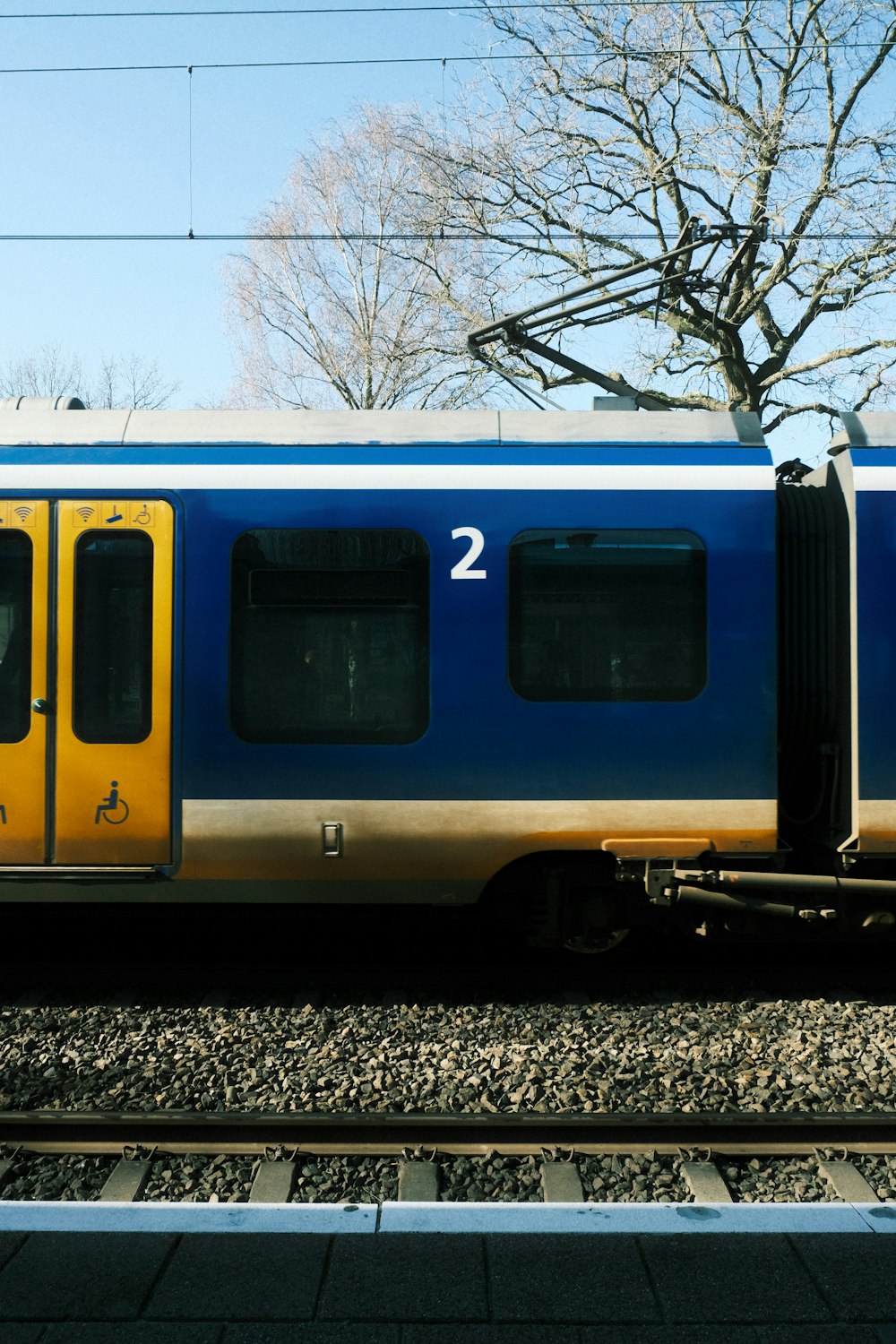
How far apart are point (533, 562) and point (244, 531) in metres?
1.53

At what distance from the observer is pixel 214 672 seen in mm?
5855

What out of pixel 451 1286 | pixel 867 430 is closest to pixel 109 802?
pixel 451 1286

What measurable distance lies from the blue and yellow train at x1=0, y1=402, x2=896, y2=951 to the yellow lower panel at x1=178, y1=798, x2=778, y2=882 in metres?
0.01

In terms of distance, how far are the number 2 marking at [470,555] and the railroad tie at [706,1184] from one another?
9.78 feet

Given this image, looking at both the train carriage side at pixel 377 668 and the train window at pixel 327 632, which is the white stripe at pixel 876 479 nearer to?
the train carriage side at pixel 377 668

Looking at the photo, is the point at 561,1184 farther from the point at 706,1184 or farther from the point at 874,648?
the point at 874,648

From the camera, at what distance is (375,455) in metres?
5.98

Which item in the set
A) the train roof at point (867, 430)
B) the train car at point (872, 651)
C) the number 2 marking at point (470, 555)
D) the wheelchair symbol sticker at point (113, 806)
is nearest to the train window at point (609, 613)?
the number 2 marking at point (470, 555)

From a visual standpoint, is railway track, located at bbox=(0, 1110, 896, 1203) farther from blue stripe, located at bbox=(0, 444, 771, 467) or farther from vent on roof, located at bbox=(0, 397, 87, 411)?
vent on roof, located at bbox=(0, 397, 87, 411)

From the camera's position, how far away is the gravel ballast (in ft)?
15.9

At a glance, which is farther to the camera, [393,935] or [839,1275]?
[393,935]

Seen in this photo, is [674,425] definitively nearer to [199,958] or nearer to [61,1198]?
[199,958]

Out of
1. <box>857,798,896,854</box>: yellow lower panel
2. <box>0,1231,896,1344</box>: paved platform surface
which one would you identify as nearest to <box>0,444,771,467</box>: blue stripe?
<box>857,798,896,854</box>: yellow lower panel

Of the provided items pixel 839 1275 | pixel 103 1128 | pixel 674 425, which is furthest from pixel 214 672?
pixel 839 1275
